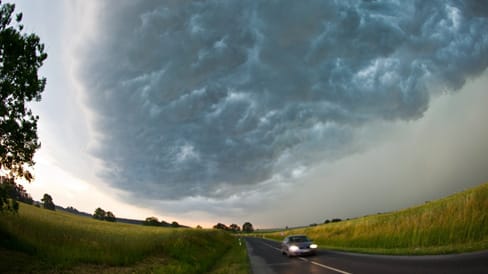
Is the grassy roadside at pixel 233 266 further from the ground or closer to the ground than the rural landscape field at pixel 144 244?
closer to the ground

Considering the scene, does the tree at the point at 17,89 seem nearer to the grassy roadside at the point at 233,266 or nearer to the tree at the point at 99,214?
the grassy roadside at the point at 233,266

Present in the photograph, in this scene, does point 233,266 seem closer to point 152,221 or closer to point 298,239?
point 298,239

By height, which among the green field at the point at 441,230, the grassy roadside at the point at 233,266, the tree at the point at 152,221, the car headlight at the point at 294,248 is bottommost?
the tree at the point at 152,221

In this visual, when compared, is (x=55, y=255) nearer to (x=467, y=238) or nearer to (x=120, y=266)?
(x=120, y=266)

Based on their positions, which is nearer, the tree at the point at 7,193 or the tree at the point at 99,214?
the tree at the point at 7,193

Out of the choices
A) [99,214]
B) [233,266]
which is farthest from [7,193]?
[99,214]

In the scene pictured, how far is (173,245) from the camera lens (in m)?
19.9

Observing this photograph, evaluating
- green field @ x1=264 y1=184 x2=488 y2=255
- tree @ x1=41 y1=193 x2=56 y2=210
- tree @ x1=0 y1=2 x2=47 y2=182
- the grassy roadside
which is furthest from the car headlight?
tree @ x1=41 y1=193 x2=56 y2=210

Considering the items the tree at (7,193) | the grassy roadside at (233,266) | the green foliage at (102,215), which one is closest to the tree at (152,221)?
the green foliage at (102,215)

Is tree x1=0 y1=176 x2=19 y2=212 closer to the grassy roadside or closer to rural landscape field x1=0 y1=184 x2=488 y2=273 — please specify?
rural landscape field x1=0 y1=184 x2=488 y2=273

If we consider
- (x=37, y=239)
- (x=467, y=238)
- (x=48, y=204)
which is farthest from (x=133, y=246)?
(x=48, y=204)

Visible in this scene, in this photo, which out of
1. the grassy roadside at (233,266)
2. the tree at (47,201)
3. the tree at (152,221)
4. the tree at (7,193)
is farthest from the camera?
the tree at (152,221)

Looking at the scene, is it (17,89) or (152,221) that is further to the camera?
(152,221)

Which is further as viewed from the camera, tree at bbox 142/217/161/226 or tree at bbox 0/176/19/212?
tree at bbox 142/217/161/226
